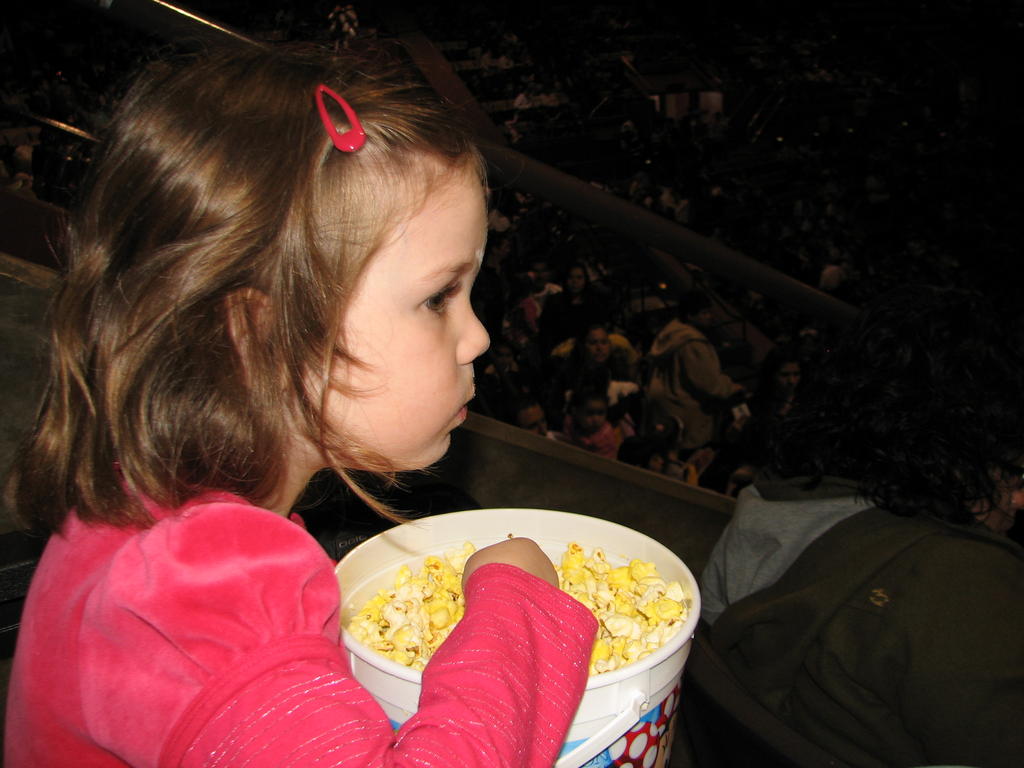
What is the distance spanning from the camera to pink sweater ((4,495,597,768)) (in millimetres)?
487

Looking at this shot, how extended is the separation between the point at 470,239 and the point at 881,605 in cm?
83

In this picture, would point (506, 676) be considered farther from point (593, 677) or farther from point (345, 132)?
point (345, 132)

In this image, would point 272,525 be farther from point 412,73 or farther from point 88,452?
point 412,73

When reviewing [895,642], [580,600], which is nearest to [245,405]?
[580,600]

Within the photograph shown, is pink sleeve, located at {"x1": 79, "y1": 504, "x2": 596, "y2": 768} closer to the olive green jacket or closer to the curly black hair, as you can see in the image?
the olive green jacket

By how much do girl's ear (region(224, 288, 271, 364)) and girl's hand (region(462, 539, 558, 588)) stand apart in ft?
0.92

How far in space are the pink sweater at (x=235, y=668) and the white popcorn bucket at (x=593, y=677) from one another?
0.31 ft

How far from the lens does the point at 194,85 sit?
63 cm

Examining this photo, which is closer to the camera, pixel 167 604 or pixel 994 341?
pixel 167 604

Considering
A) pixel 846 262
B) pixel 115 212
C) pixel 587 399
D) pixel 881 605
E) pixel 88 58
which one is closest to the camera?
pixel 115 212

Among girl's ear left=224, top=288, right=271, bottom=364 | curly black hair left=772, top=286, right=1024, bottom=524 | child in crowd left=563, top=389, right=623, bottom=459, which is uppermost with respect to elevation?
girl's ear left=224, top=288, right=271, bottom=364

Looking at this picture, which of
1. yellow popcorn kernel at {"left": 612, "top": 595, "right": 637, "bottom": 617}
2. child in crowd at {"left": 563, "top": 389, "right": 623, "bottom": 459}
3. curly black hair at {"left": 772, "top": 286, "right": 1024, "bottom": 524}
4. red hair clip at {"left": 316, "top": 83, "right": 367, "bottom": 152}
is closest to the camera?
red hair clip at {"left": 316, "top": 83, "right": 367, "bottom": 152}

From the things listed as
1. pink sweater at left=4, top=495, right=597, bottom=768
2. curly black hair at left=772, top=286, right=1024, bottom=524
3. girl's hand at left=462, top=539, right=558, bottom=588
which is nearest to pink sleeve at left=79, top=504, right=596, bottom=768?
pink sweater at left=4, top=495, right=597, bottom=768

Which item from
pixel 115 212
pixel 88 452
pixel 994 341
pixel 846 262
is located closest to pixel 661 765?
pixel 88 452
